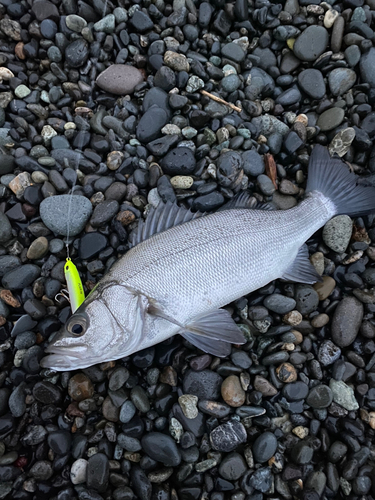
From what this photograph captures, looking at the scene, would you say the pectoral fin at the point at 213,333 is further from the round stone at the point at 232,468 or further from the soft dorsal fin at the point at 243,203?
the soft dorsal fin at the point at 243,203

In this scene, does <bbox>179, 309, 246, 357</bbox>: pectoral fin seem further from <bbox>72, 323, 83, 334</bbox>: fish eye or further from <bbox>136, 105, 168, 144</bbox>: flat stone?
<bbox>136, 105, 168, 144</bbox>: flat stone

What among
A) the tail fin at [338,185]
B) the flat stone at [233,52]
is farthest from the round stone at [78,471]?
the flat stone at [233,52]

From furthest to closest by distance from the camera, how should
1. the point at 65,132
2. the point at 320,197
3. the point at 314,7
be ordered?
the point at 314,7
the point at 65,132
the point at 320,197

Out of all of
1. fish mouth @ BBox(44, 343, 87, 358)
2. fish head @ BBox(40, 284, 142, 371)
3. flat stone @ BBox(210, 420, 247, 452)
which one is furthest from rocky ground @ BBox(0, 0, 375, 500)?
fish mouth @ BBox(44, 343, 87, 358)

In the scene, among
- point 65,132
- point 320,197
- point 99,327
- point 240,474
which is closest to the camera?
point 99,327

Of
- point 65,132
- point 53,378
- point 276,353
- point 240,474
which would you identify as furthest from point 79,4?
point 240,474

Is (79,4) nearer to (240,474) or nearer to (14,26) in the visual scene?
(14,26)
